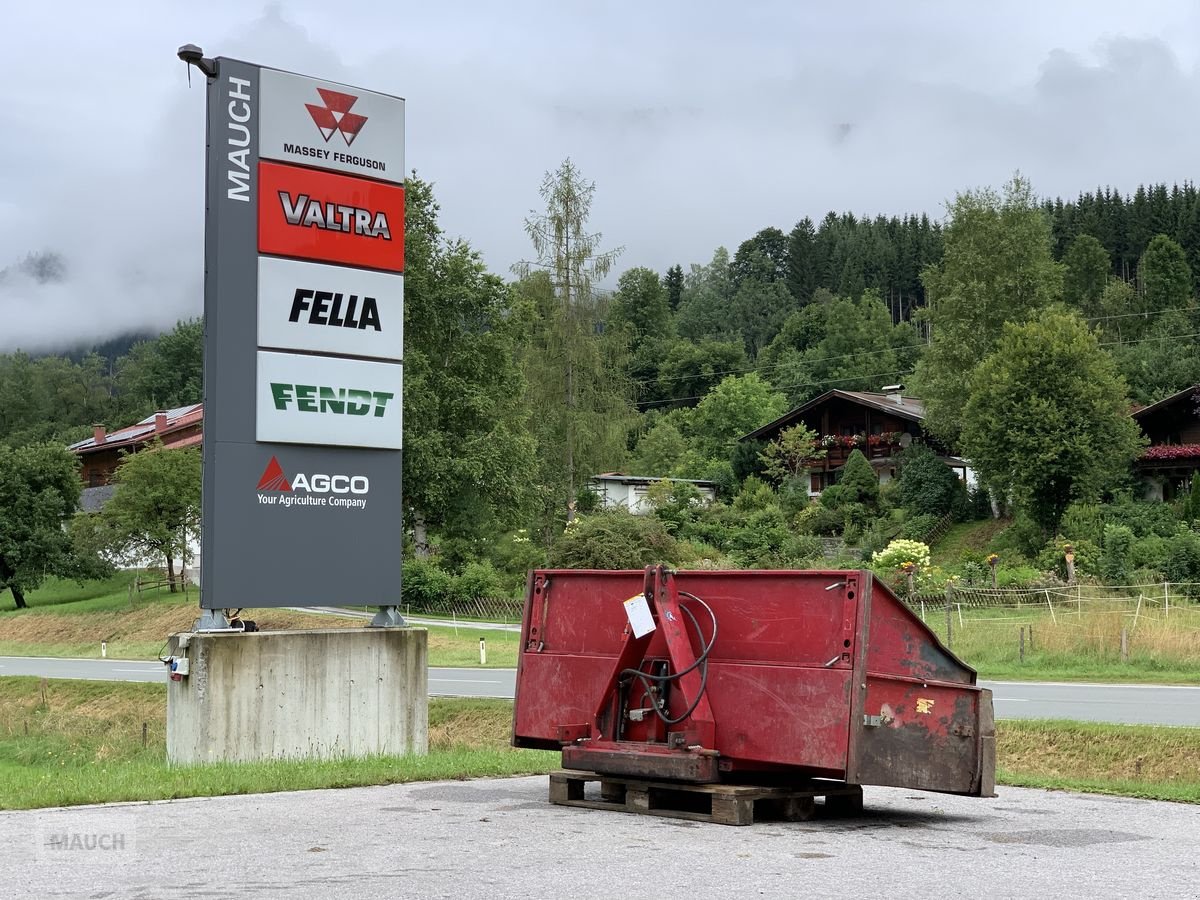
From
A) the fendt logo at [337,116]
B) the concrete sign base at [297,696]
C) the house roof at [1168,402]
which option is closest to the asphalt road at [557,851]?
the concrete sign base at [297,696]

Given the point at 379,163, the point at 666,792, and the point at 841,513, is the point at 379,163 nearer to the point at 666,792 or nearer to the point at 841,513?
the point at 666,792

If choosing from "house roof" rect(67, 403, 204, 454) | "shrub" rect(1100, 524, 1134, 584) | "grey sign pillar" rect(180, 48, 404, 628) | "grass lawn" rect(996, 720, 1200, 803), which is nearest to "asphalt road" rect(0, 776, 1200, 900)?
"grey sign pillar" rect(180, 48, 404, 628)

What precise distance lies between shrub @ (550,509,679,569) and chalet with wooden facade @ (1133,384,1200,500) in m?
25.4

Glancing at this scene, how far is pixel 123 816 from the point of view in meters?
9.54

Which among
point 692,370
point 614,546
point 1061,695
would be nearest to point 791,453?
point 614,546

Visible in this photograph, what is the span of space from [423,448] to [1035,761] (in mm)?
31960

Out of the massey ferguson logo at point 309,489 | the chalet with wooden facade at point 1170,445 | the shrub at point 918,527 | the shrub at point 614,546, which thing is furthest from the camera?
the chalet with wooden facade at point 1170,445

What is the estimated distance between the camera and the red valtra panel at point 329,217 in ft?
49.6

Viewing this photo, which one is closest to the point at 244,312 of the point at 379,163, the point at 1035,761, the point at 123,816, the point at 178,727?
the point at 379,163

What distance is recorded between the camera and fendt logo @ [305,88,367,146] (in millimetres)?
15602

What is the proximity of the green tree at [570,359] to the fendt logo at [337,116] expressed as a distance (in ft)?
131

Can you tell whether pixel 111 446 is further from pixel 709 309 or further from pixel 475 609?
pixel 709 309

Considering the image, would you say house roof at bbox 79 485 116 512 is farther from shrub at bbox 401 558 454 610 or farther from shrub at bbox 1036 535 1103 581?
shrub at bbox 1036 535 1103 581

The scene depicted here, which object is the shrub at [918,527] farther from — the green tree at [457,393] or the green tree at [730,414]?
the green tree at [730,414]
